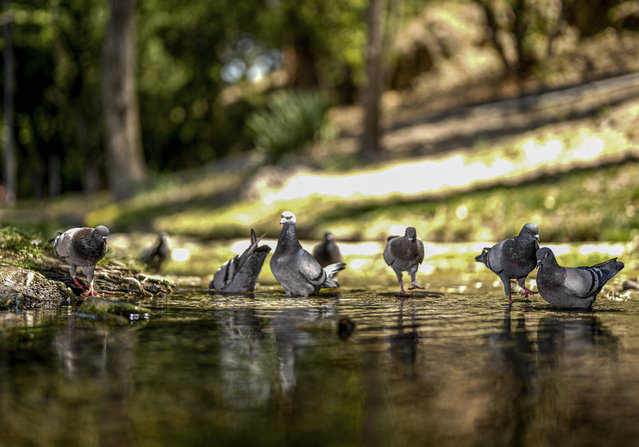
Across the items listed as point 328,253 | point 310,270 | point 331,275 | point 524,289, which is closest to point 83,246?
point 310,270

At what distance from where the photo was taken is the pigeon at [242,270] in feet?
28.6

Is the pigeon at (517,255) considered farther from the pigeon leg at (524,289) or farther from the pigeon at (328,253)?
the pigeon at (328,253)

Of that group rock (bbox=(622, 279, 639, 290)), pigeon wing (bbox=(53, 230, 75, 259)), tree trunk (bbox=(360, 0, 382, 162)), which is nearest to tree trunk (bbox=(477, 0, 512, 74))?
tree trunk (bbox=(360, 0, 382, 162))

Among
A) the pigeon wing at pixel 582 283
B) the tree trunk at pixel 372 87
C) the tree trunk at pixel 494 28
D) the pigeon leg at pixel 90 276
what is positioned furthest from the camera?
the tree trunk at pixel 494 28

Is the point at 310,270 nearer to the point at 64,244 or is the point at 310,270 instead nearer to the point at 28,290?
the point at 64,244

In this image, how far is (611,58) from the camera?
25.8 m

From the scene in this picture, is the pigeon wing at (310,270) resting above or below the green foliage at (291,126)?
below

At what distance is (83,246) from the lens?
301 inches

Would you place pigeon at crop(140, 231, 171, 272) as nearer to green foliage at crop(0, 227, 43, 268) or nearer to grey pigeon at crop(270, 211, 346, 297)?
green foliage at crop(0, 227, 43, 268)

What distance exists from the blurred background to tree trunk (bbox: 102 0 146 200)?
6 cm

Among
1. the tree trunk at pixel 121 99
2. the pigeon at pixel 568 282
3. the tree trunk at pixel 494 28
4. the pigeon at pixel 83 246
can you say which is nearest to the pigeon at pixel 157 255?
the pigeon at pixel 83 246

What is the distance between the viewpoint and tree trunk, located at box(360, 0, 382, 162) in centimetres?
2220

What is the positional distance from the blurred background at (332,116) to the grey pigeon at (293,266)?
6563 mm

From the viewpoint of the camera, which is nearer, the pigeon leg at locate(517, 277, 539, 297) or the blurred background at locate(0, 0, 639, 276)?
the pigeon leg at locate(517, 277, 539, 297)
